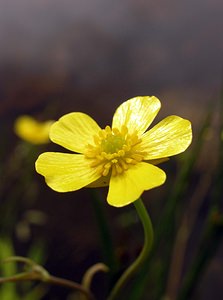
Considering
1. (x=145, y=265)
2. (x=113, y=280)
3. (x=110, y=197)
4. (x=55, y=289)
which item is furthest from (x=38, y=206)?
(x=110, y=197)

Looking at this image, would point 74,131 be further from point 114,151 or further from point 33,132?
point 33,132

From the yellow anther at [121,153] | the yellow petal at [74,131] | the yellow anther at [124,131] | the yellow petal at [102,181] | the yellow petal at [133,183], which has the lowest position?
the yellow petal at [133,183]

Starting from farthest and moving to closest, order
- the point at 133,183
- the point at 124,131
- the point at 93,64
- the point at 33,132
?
the point at 93,64
the point at 33,132
the point at 124,131
the point at 133,183

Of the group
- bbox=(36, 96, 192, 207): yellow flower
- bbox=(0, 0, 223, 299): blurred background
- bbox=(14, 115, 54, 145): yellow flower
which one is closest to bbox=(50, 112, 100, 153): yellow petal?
bbox=(36, 96, 192, 207): yellow flower

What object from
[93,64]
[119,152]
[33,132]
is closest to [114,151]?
[119,152]

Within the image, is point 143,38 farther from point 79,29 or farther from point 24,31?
point 24,31

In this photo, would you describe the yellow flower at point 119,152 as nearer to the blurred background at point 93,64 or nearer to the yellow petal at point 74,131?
the yellow petal at point 74,131

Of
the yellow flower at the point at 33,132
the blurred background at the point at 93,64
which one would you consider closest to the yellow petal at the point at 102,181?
the yellow flower at the point at 33,132
